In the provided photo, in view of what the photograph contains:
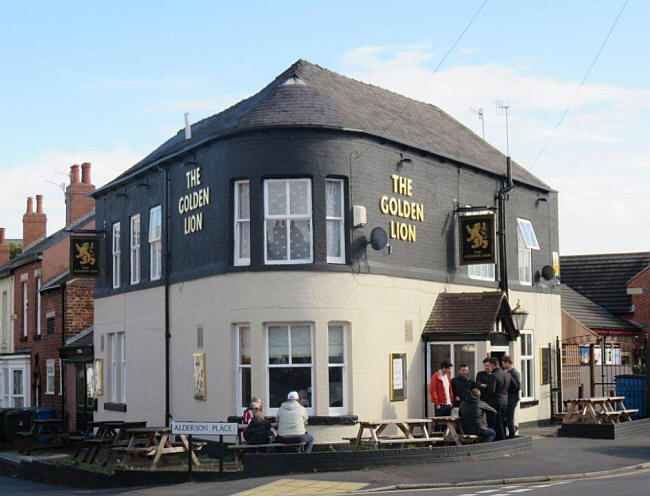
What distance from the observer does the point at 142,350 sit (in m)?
26.7

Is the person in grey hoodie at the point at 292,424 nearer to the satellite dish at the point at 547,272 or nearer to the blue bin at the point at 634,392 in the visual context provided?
the blue bin at the point at 634,392

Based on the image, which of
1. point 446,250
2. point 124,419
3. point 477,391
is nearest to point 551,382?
point 446,250

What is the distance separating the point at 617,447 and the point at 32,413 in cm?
1887

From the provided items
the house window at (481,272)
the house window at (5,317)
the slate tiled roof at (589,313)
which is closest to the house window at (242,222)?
the house window at (481,272)

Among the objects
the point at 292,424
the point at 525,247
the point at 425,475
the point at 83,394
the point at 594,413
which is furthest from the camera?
the point at 83,394

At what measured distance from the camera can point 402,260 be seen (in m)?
23.7

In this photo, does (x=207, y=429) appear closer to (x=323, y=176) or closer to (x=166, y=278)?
(x=323, y=176)

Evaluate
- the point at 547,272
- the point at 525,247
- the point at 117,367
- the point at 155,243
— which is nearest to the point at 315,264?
the point at 155,243

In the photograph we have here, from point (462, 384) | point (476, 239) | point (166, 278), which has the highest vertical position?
point (476, 239)

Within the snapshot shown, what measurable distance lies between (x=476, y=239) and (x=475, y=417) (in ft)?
19.4

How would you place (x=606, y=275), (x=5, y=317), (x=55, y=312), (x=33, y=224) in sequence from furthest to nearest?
(x=33, y=224) → (x=606, y=275) → (x=5, y=317) → (x=55, y=312)

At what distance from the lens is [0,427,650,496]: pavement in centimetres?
1673

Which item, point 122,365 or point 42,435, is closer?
point 42,435

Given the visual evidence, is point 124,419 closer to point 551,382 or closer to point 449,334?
point 449,334
